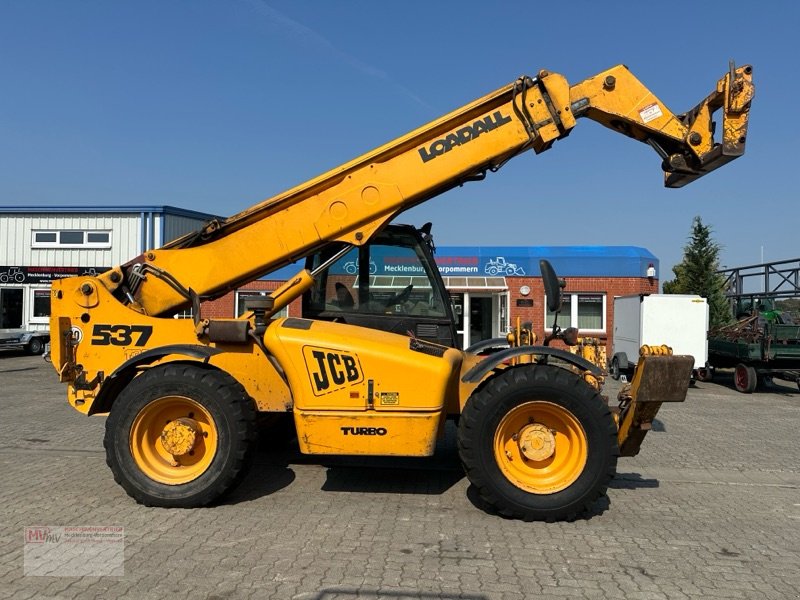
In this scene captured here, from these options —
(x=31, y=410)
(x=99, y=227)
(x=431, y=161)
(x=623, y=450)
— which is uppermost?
(x=99, y=227)

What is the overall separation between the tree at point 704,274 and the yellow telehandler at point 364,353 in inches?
848

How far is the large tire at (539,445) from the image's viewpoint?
4.59 m

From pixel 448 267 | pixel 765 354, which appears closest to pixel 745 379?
pixel 765 354

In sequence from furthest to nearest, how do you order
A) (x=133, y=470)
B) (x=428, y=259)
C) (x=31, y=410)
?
(x=31, y=410) → (x=428, y=259) → (x=133, y=470)

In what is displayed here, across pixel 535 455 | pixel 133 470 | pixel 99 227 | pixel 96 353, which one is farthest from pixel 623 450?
pixel 99 227

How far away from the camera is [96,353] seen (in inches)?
209

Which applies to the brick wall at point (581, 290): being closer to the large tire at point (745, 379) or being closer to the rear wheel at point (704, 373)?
the rear wheel at point (704, 373)

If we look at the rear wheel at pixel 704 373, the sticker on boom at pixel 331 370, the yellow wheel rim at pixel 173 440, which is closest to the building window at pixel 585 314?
the rear wheel at pixel 704 373

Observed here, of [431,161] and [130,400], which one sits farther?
[431,161]

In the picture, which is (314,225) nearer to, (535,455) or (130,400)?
(130,400)

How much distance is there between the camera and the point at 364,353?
479 cm

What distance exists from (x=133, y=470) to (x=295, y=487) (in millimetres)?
1461

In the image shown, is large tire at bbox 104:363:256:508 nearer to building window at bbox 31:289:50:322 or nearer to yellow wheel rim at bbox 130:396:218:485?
yellow wheel rim at bbox 130:396:218:485

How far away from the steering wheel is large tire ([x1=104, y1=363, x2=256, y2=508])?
165 centimetres
